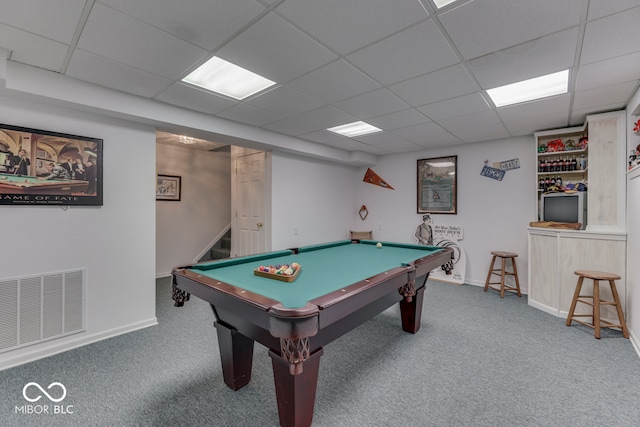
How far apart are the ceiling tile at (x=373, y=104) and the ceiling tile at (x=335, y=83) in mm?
114

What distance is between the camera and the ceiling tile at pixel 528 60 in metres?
1.79

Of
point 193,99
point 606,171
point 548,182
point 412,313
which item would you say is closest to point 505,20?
point 412,313

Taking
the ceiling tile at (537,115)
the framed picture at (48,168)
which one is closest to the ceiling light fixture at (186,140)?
the framed picture at (48,168)

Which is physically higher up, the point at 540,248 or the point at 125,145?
the point at 125,145

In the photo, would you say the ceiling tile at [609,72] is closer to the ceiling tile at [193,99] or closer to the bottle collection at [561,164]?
the bottle collection at [561,164]

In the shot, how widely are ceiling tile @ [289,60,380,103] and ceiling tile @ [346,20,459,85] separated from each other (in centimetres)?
10

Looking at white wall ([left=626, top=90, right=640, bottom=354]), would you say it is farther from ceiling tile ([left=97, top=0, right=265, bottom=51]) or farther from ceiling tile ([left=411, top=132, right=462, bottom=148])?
ceiling tile ([left=97, top=0, right=265, bottom=51])

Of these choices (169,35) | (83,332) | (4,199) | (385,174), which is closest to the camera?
(169,35)

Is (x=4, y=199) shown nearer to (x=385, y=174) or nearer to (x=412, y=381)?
(x=412, y=381)

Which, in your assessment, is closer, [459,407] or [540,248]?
[459,407]

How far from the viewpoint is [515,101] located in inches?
114

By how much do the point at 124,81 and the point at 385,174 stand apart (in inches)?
176

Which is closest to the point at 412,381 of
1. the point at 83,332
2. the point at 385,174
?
the point at 83,332

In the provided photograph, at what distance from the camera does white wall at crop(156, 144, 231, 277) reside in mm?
5191
